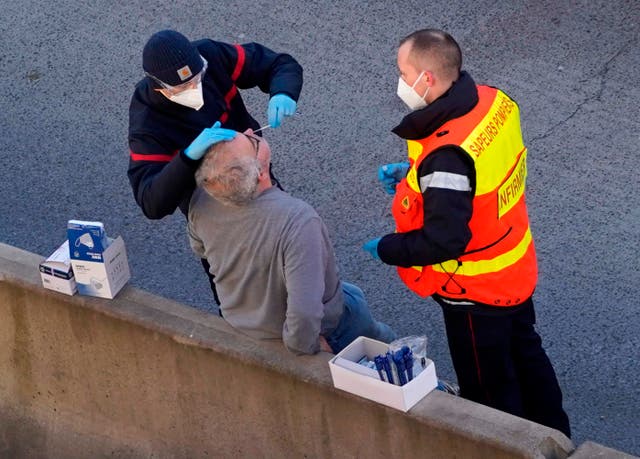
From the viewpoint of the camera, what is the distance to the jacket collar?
168 inches

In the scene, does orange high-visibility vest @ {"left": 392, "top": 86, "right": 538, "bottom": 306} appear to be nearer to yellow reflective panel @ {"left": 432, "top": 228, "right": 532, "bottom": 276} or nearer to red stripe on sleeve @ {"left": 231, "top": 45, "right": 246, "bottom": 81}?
yellow reflective panel @ {"left": 432, "top": 228, "right": 532, "bottom": 276}

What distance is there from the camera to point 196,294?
250 inches

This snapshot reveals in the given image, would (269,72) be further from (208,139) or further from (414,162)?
(414,162)

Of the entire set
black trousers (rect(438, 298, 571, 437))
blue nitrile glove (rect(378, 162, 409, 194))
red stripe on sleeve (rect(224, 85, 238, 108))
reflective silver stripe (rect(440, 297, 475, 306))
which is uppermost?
red stripe on sleeve (rect(224, 85, 238, 108))

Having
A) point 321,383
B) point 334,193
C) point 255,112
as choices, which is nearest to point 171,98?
point 321,383

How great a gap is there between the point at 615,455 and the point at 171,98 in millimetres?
2250

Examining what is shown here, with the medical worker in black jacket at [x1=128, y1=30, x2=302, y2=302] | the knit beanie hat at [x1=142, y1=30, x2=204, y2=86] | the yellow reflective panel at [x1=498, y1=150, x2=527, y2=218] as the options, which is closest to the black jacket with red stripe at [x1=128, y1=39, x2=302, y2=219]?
the medical worker in black jacket at [x1=128, y1=30, x2=302, y2=302]

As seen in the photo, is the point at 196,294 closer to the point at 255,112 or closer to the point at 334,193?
the point at 334,193

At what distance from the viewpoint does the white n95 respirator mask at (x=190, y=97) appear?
4836 millimetres

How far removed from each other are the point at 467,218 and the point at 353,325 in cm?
83

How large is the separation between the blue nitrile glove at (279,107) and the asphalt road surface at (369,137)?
140cm

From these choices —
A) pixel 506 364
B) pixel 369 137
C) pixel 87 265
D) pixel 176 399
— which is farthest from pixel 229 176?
pixel 369 137

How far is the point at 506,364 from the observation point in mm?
4723

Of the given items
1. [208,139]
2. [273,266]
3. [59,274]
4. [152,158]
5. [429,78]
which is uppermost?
[429,78]
